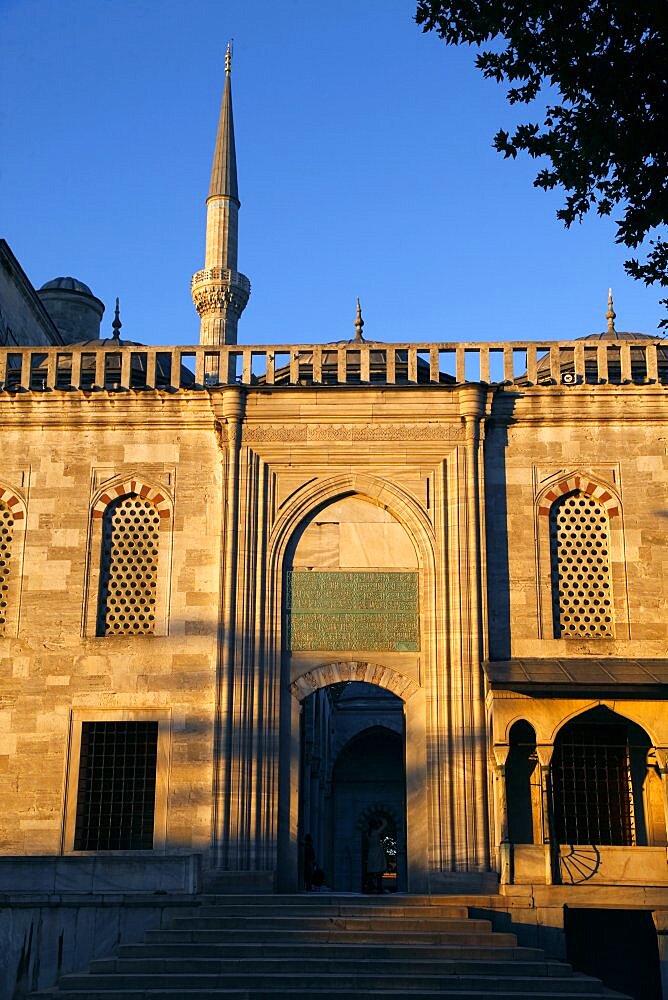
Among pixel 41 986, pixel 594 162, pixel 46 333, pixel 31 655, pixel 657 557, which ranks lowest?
pixel 41 986

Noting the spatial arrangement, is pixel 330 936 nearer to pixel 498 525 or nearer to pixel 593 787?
pixel 593 787

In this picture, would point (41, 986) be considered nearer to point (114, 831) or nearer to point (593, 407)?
point (114, 831)

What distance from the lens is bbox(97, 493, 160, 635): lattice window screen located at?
70.9 feet

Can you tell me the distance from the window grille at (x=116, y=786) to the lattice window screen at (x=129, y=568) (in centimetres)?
162

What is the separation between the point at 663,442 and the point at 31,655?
10.8 metres

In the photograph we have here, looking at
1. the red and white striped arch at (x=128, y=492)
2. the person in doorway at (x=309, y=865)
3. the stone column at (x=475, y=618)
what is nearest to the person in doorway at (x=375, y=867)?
the person in doorway at (x=309, y=865)

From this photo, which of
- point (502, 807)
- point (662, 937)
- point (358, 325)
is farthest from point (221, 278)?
point (662, 937)

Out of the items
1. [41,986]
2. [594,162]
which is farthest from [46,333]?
[594,162]

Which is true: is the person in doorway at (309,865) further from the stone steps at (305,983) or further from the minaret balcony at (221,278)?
the minaret balcony at (221,278)

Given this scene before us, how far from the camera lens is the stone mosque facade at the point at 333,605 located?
789 inches

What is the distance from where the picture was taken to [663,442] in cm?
2189

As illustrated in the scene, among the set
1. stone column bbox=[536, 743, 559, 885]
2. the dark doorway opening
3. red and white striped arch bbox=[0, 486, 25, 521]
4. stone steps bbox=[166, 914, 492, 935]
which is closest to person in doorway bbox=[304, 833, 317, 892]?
the dark doorway opening

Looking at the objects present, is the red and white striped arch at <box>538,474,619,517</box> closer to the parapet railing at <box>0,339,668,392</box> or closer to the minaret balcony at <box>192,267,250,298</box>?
the parapet railing at <box>0,339,668,392</box>

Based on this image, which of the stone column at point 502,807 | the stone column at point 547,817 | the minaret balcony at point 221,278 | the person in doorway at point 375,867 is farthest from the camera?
the minaret balcony at point 221,278
